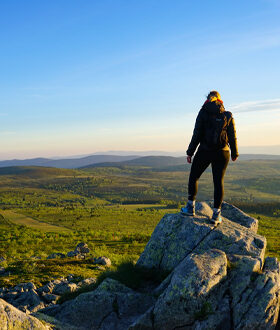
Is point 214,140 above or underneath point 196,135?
underneath

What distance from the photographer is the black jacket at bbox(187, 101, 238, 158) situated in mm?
8375

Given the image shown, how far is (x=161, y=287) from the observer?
25.3ft

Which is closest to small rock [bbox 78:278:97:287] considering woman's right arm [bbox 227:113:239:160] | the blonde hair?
woman's right arm [bbox 227:113:239:160]

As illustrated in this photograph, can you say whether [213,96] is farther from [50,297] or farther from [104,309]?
[50,297]

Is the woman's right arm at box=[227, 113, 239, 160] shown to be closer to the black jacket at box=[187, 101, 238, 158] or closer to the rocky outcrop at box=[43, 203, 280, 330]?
the black jacket at box=[187, 101, 238, 158]

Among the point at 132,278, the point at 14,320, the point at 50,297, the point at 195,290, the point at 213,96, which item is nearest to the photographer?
the point at 14,320

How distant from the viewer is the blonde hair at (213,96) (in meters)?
8.50

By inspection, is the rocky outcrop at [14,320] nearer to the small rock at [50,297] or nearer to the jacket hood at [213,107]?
the small rock at [50,297]

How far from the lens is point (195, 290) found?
6301 millimetres

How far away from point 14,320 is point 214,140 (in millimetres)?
6549

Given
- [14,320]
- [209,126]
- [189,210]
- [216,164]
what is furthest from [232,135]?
[14,320]

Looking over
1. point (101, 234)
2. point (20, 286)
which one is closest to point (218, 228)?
point (20, 286)

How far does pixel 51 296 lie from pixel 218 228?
23.9 feet

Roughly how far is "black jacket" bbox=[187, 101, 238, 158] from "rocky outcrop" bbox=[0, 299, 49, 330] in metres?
6.03
